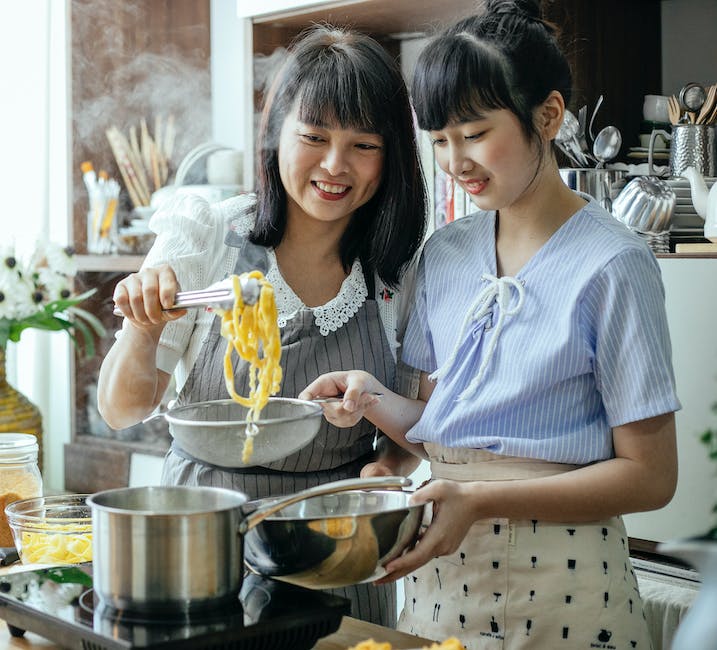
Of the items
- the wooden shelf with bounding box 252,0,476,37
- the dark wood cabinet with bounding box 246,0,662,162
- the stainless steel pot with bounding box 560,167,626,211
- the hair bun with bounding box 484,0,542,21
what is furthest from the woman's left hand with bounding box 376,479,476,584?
the wooden shelf with bounding box 252,0,476,37

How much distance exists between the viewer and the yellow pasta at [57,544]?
1.39 metres

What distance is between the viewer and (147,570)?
101 cm

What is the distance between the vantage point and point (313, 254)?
5.53 ft

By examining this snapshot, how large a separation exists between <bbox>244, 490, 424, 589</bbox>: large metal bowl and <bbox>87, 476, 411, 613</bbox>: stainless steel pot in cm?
4

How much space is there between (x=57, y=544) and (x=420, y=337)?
607mm

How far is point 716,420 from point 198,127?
1.86 m

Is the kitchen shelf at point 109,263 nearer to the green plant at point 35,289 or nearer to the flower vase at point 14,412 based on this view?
the green plant at point 35,289

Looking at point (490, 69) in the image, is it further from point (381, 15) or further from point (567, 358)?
point (381, 15)

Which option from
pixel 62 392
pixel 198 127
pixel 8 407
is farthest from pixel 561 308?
pixel 62 392

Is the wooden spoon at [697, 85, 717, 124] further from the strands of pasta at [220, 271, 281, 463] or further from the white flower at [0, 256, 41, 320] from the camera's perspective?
the white flower at [0, 256, 41, 320]

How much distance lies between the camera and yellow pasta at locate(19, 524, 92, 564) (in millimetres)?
1388

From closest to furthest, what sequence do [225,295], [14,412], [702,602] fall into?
[702,602], [225,295], [14,412]

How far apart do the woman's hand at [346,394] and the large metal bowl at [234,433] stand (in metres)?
0.09

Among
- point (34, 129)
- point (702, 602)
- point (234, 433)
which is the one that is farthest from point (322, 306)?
point (34, 129)
